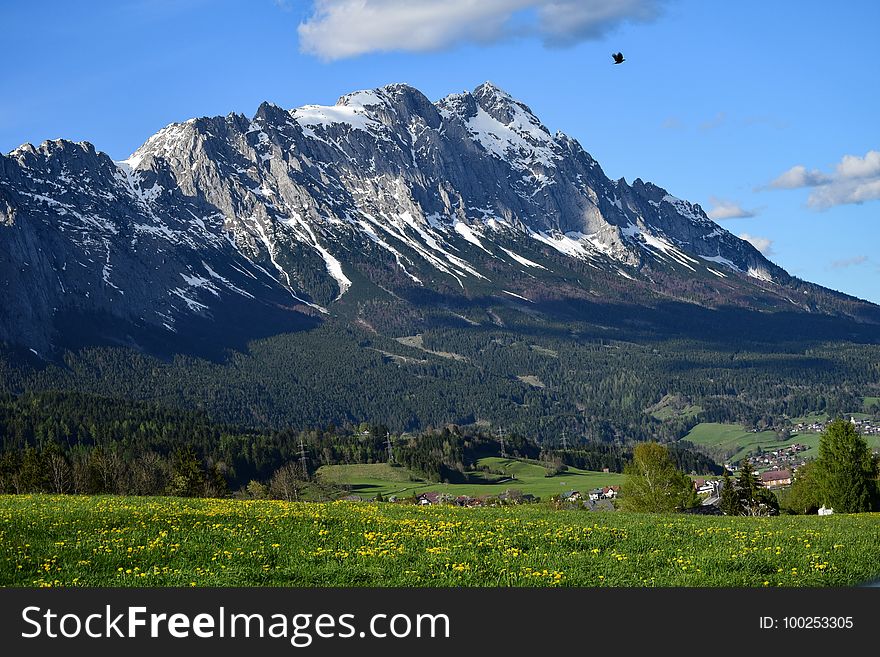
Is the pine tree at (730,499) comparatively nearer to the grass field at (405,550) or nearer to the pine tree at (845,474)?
the pine tree at (845,474)

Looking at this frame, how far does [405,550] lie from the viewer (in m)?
28.6

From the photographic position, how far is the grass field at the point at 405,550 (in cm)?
2488

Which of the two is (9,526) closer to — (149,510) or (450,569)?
(149,510)

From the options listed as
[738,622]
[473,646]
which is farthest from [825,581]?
[473,646]

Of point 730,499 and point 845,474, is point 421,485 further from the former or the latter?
point 845,474

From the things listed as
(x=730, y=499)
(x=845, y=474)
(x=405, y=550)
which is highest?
(x=405, y=550)

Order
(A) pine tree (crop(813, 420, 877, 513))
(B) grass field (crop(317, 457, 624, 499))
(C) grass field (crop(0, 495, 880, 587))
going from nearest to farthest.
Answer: (C) grass field (crop(0, 495, 880, 587))
(A) pine tree (crop(813, 420, 877, 513))
(B) grass field (crop(317, 457, 624, 499))

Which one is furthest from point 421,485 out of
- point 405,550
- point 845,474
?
point 405,550

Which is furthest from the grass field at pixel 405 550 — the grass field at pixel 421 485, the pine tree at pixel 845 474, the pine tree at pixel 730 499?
the grass field at pixel 421 485

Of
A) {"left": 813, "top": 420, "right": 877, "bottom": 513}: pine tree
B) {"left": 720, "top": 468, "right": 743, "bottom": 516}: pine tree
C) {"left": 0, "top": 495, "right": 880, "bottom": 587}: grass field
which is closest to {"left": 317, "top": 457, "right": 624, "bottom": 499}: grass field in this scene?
{"left": 720, "top": 468, "right": 743, "bottom": 516}: pine tree

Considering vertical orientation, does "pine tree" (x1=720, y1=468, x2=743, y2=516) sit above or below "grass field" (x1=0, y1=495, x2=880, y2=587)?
below

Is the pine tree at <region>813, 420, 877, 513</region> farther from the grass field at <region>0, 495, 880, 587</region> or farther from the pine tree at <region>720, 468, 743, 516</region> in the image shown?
the grass field at <region>0, 495, 880, 587</region>

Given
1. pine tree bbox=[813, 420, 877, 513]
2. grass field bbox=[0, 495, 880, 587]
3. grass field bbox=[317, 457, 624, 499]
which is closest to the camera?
grass field bbox=[0, 495, 880, 587]

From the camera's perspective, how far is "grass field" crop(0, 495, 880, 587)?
2488 cm
